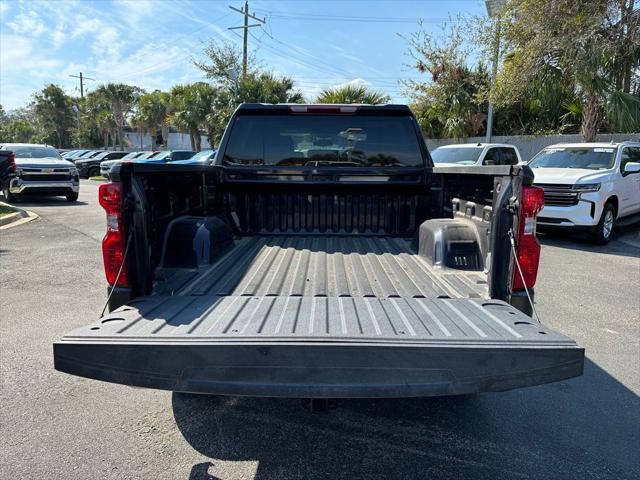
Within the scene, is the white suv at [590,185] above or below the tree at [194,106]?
below

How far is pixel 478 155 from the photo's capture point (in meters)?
12.6

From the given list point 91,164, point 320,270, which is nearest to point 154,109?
point 91,164

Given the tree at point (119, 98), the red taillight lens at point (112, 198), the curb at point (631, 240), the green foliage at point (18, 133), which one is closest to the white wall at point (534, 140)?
the curb at point (631, 240)

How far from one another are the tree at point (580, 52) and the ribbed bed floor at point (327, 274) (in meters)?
11.7

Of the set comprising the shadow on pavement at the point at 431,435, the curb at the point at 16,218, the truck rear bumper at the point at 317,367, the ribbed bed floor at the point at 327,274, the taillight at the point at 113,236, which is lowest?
the shadow on pavement at the point at 431,435

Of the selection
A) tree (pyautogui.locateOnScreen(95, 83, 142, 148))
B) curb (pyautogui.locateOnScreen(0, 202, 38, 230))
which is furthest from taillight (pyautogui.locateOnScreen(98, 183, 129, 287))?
tree (pyautogui.locateOnScreen(95, 83, 142, 148))

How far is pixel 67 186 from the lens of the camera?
51.9 ft

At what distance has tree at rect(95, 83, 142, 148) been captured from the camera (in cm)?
4778

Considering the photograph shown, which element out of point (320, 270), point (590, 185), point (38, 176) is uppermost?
point (590, 185)

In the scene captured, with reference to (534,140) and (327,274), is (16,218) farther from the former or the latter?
(534,140)

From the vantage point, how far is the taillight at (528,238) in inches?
112

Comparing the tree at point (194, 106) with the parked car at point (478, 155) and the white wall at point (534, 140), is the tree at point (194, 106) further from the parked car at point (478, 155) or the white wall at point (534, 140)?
the parked car at point (478, 155)

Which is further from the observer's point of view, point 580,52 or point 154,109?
point 154,109

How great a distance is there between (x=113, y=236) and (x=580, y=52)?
13727mm
